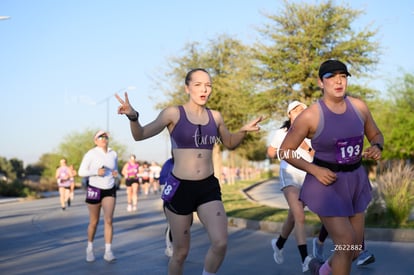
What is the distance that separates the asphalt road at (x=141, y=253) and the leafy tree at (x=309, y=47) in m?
10.0

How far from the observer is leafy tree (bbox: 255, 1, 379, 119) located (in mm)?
23594

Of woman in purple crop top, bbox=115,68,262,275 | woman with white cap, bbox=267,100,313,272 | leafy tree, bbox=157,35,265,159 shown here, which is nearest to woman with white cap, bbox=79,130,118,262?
woman with white cap, bbox=267,100,313,272

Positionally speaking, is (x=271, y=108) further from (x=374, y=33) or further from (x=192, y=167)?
(x=192, y=167)

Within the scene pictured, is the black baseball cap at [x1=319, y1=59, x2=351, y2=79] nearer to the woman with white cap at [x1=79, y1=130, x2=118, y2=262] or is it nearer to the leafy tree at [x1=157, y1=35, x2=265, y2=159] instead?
the woman with white cap at [x1=79, y1=130, x2=118, y2=262]

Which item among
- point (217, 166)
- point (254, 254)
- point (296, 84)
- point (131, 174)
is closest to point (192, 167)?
point (254, 254)

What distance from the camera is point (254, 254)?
10.0 metres

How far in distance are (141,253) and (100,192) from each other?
1508 mm

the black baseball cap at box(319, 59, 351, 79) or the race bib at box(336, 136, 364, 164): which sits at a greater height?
the black baseball cap at box(319, 59, 351, 79)

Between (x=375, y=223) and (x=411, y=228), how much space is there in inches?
32.5

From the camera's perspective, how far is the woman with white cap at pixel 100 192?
941 cm

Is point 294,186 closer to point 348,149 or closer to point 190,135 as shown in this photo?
point 190,135

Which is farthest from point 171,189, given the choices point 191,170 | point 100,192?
point 100,192

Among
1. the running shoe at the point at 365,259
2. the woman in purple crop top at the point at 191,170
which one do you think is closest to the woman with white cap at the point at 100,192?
the running shoe at the point at 365,259

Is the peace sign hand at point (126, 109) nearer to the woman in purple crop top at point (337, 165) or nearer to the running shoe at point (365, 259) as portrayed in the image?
the woman in purple crop top at point (337, 165)
